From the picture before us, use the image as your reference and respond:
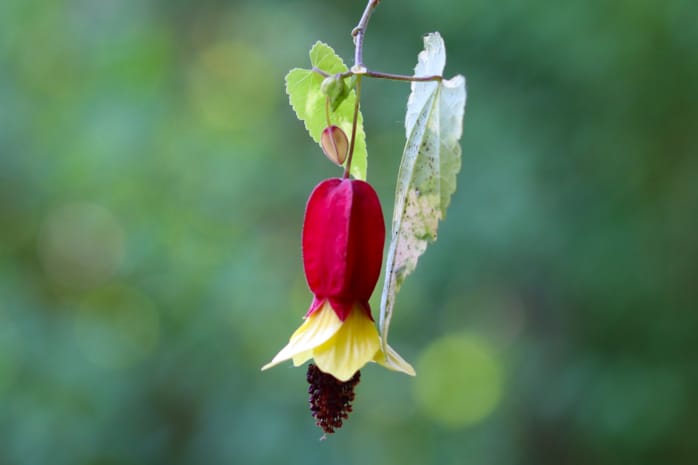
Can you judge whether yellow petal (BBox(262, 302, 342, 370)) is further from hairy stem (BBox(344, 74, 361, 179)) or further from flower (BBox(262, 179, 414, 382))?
hairy stem (BBox(344, 74, 361, 179))

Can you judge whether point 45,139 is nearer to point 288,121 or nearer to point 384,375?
point 288,121

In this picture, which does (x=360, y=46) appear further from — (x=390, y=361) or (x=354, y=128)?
(x=390, y=361)

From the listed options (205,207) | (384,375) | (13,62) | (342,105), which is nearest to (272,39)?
(205,207)

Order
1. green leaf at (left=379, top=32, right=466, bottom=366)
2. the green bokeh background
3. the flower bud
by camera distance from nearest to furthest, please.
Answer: green leaf at (left=379, top=32, right=466, bottom=366)
the flower bud
the green bokeh background

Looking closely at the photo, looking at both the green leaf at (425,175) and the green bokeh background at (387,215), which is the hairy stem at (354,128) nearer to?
the green leaf at (425,175)

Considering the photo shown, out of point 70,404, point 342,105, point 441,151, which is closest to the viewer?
point 441,151

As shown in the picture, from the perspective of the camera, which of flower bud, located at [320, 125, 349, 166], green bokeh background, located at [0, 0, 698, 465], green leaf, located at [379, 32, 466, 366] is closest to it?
green leaf, located at [379, 32, 466, 366]

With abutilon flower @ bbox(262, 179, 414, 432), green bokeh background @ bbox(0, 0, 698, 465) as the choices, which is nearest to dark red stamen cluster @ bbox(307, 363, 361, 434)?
abutilon flower @ bbox(262, 179, 414, 432)

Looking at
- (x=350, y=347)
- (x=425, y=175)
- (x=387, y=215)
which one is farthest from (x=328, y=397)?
(x=387, y=215)
